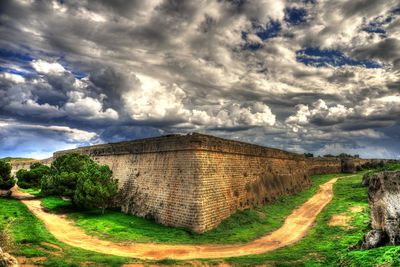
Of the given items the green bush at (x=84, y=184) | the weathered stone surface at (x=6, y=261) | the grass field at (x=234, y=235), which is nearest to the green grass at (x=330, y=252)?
the grass field at (x=234, y=235)

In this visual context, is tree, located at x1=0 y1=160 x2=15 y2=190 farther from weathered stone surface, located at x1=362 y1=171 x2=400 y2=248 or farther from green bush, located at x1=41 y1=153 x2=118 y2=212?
weathered stone surface, located at x1=362 y1=171 x2=400 y2=248

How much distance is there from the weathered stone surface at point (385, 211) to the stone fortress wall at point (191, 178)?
34.5 ft

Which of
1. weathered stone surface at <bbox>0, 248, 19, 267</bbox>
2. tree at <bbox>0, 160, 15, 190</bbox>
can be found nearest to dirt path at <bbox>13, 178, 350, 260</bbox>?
weathered stone surface at <bbox>0, 248, 19, 267</bbox>

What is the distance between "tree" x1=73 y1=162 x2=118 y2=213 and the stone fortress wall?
Result: 214 cm

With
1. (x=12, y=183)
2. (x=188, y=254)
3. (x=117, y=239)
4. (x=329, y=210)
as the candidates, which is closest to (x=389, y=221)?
(x=188, y=254)

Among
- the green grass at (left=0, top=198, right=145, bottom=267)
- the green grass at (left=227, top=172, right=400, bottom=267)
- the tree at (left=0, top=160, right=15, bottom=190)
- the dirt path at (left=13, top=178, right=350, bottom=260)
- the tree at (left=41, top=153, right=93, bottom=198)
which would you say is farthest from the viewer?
the tree at (left=0, top=160, right=15, bottom=190)

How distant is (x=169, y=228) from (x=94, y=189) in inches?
308

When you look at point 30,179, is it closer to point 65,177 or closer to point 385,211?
point 65,177

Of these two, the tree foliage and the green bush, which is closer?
the green bush

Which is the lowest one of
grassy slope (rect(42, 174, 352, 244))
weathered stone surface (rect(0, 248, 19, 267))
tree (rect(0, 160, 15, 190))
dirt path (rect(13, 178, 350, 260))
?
dirt path (rect(13, 178, 350, 260))

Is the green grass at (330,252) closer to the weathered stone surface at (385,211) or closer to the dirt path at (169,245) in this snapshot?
the weathered stone surface at (385,211)

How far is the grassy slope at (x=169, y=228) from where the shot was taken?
1703 cm

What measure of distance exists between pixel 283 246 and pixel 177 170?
9.26 metres

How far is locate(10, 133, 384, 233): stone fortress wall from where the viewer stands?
63.9ft
